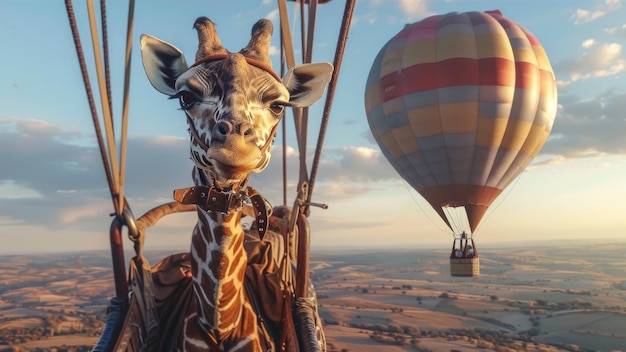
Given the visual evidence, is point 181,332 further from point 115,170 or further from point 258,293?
point 115,170

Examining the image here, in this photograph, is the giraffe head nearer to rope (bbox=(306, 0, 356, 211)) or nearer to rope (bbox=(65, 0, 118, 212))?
rope (bbox=(306, 0, 356, 211))

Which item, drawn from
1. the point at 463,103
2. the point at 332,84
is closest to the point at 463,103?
the point at 463,103

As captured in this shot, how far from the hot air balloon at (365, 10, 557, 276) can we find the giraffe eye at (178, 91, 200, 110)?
67.8 feet

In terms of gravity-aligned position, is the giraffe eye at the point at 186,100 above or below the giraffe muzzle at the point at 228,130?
above

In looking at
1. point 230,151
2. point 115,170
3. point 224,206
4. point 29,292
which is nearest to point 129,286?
point 115,170

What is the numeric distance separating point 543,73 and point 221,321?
23433 mm

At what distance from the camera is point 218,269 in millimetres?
4113

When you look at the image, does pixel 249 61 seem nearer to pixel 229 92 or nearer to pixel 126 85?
pixel 229 92

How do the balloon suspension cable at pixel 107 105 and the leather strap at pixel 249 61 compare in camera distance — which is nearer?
the leather strap at pixel 249 61

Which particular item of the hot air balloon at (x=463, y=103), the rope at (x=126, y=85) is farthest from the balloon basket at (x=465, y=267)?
the rope at (x=126, y=85)

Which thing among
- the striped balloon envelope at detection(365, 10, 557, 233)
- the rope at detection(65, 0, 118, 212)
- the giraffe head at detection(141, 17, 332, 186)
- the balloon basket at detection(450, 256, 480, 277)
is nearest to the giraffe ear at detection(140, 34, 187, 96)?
the giraffe head at detection(141, 17, 332, 186)

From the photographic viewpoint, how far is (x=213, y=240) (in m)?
4.06

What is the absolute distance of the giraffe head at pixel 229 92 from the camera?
307 centimetres

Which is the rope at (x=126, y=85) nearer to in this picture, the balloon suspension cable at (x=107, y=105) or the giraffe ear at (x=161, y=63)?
the balloon suspension cable at (x=107, y=105)
